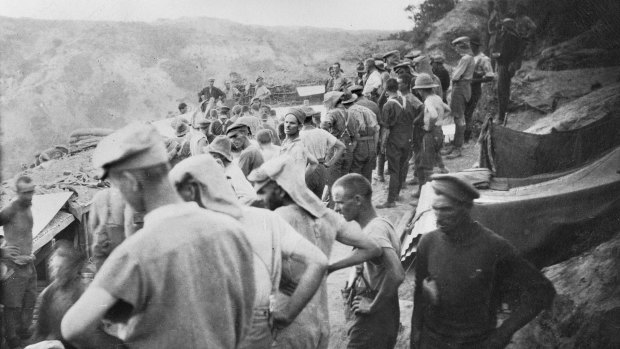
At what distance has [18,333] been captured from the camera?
6254mm

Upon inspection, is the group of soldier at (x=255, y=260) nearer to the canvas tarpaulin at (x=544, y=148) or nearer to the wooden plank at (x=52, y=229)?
the wooden plank at (x=52, y=229)

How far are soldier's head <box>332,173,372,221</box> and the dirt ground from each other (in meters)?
0.78

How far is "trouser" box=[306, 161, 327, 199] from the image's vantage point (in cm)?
783

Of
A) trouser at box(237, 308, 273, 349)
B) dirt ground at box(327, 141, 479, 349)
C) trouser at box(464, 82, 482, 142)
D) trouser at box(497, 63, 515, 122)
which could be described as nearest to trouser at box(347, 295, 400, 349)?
dirt ground at box(327, 141, 479, 349)

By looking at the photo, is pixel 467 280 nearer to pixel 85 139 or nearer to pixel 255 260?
pixel 255 260

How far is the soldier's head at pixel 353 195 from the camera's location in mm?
3959

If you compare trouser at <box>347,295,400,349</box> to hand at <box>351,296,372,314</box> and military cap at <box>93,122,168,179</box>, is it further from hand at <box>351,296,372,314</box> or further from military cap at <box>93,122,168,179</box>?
military cap at <box>93,122,168,179</box>

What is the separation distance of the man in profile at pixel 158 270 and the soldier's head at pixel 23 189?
4.14 m

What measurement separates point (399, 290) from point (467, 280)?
2.84m

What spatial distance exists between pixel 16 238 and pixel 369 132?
4.73 m

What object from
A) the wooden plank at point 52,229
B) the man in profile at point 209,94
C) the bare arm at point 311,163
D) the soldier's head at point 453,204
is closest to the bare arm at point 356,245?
the soldier's head at point 453,204

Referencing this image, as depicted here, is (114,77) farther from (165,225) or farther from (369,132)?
(165,225)

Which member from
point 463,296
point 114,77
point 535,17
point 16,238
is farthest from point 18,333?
Answer: point 114,77

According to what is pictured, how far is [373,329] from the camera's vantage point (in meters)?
3.98
